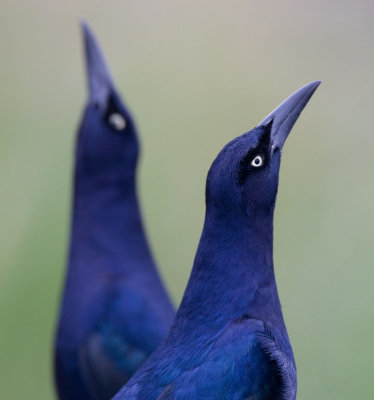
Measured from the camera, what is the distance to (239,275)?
1674 millimetres

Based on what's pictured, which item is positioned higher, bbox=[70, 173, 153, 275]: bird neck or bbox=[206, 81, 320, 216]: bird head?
bbox=[70, 173, 153, 275]: bird neck

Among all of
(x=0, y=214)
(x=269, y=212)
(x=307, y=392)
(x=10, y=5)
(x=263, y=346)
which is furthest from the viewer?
(x=10, y=5)

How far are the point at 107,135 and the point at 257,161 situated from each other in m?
1.02

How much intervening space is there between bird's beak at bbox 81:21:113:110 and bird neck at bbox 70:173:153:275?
0.81ft

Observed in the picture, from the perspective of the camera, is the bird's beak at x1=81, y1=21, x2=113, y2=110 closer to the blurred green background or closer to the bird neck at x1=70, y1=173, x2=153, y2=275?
the bird neck at x1=70, y1=173, x2=153, y2=275

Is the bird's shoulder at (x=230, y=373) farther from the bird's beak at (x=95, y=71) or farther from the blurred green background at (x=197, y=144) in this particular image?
the blurred green background at (x=197, y=144)

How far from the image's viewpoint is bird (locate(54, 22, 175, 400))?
2.37 m

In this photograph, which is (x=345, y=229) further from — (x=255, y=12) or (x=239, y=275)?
(x=239, y=275)

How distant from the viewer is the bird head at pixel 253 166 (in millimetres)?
1617

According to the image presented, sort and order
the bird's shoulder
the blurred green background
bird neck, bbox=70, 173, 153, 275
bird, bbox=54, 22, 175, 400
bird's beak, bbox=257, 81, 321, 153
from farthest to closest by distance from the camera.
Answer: the blurred green background, bird neck, bbox=70, 173, 153, 275, bird, bbox=54, 22, 175, 400, bird's beak, bbox=257, 81, 321, 153, the bird's shoulder

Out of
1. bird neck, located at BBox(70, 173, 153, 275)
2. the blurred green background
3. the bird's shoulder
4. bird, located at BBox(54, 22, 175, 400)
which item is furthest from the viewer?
the blurred green background

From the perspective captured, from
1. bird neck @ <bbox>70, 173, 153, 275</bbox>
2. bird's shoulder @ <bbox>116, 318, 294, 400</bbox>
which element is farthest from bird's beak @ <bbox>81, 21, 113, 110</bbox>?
bird's shoulder @ <bbox>116, 318, 294, 400</bbox>

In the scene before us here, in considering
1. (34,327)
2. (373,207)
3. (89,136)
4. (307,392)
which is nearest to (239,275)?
(89,136)

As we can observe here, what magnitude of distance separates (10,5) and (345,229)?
2.01 meters
